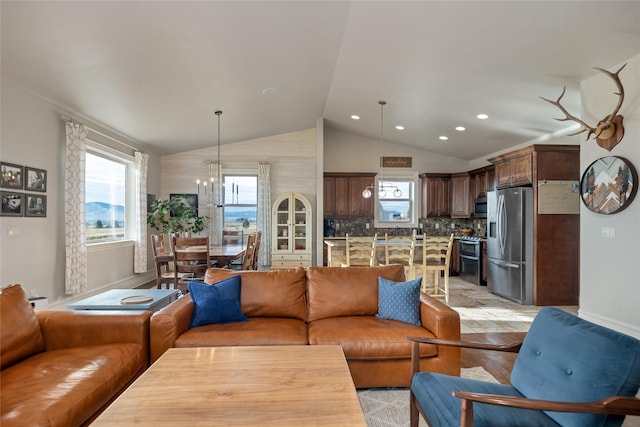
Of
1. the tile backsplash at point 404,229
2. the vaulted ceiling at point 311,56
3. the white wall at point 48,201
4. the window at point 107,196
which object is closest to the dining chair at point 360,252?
the vaulted ceiling at point 311,56

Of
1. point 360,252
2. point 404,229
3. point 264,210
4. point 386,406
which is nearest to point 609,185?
point 360,252

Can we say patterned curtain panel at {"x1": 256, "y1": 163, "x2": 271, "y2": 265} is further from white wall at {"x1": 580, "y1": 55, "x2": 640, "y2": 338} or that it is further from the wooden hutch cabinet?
white wall at {"x1": 580, "y1": 55, "x2": 640, "y2": 338}

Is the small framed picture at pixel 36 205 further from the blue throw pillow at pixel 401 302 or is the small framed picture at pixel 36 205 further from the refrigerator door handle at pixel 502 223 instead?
the refrigerator door handle at pixel 502 223

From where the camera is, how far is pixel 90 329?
2.16 m

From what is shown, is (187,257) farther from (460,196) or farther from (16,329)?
(460,196)

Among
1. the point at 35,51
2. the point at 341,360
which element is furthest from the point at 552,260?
the point at 35,51

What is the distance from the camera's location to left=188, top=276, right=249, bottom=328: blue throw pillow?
2557 mm

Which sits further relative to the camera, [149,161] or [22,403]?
[149,161]

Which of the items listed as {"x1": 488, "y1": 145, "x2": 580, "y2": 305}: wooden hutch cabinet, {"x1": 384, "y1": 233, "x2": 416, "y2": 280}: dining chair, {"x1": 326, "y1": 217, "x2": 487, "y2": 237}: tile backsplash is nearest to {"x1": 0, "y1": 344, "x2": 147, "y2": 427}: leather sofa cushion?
{"x1": 384, "y1": 233, "x2": 416, "y2": 280}: dining chair

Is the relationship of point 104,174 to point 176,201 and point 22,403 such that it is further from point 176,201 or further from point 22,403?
point 22,403

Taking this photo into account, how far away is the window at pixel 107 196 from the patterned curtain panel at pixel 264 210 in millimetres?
2472

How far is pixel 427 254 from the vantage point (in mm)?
5102

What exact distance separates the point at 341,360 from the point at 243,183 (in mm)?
6317

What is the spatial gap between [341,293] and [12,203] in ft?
11.1
